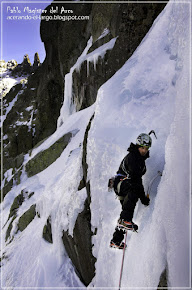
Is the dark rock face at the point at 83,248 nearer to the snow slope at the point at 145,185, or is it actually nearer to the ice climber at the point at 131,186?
the snow slope at the point at 145,185

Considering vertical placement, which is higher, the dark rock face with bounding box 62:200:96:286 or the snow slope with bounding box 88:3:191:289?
the snow slope with bounding box 88:3:191:289

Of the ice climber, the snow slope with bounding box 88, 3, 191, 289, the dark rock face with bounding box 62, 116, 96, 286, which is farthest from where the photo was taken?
the dark rock face with bounding box 62, 116, 96, 286

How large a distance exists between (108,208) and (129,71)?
3009 millimetres

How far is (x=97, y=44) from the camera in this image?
11125 millimetres

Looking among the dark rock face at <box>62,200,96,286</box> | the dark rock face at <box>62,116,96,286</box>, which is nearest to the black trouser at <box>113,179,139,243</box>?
the dark rock face at <box>62,116,96,286</box>

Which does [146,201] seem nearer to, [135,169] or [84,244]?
[135,169]

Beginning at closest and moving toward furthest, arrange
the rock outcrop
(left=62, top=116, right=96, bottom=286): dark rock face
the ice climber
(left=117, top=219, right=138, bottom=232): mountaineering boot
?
1. (left=117, top=219, right=138, bottom=232): mountaineering boot
2. the ice climber
3. (left=62, top=116, right=96, bottom=286): dark rock face
4. the rock outcrop

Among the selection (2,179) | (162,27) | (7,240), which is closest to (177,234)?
(162,27)

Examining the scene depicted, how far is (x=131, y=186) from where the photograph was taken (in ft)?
9.49

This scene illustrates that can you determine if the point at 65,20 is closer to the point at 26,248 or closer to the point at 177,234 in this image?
the point at 26,248

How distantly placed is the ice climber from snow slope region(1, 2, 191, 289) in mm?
206

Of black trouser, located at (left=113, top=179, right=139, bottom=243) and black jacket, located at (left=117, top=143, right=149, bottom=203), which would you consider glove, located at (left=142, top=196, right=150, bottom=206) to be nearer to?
black jacket, located at (left=117, top=143, right=149, bottom=203)

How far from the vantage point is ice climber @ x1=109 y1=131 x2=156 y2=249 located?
2838 mm

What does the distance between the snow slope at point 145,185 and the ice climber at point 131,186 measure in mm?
206
